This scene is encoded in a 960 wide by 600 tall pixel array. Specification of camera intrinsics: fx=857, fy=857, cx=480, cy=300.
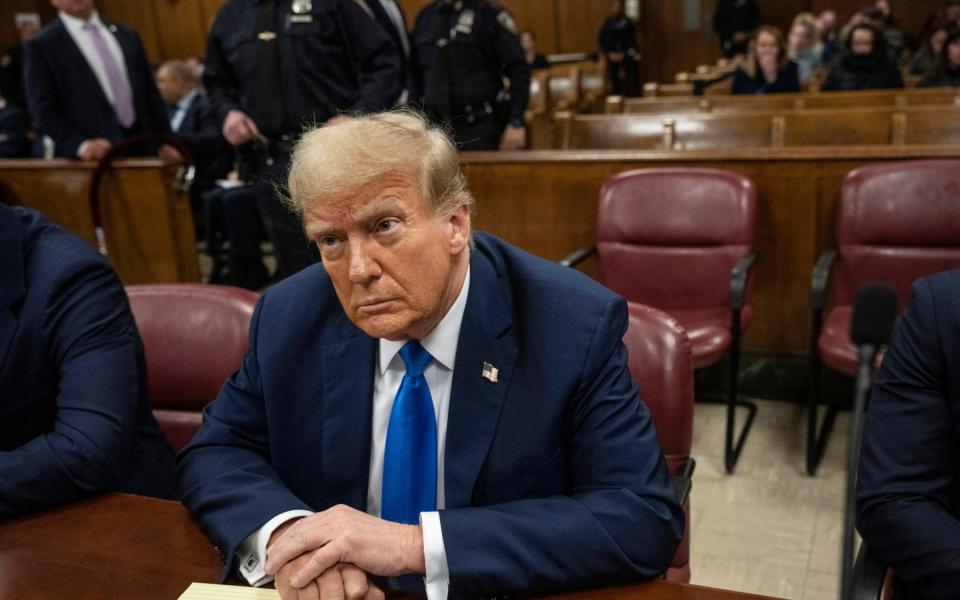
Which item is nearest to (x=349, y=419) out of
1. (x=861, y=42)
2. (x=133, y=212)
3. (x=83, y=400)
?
(x=83, y=400)

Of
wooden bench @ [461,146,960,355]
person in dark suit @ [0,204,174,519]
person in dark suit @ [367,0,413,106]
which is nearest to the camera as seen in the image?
person in dark suit @ [0,204,174,519]

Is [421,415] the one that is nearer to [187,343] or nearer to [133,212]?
[187,343]

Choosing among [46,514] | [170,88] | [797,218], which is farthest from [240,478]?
[170,88]

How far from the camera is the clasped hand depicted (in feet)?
3.40

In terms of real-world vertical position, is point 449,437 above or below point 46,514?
above

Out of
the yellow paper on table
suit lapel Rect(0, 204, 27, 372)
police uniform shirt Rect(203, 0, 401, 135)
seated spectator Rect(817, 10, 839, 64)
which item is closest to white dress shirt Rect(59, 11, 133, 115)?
police uniform shirt Rect(203, 0, 401, 135)

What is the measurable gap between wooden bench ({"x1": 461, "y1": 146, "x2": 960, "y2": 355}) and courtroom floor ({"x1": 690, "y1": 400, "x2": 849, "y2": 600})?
1.39ft

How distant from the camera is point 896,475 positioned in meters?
1.28

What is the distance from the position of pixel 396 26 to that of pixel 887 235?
6.95 feet

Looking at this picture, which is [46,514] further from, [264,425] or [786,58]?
[786,58]

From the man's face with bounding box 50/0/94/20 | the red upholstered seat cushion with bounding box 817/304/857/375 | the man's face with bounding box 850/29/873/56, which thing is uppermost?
the man's face with bounding box 50/0/94/20

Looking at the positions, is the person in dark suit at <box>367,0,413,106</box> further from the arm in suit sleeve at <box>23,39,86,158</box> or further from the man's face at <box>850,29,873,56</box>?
the man's face at <box>850,29,873,56</box>

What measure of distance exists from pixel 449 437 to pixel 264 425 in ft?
1.14

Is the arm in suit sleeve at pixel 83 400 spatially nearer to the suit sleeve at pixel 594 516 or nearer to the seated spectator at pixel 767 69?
the suit sleeve at pixel 594 516
